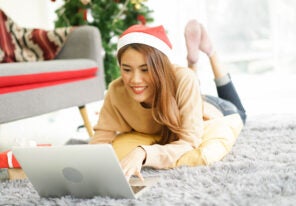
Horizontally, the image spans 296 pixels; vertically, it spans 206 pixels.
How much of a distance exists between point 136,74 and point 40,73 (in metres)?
0.80

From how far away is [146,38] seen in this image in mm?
1280

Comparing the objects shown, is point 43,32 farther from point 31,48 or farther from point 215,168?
point 215,168

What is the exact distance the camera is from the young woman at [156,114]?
4.00 ft

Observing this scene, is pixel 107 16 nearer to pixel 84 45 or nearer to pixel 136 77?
pixel 84 45

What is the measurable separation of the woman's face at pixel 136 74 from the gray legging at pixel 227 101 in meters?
0.54

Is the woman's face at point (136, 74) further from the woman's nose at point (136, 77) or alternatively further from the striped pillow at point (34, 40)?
the striped pillow at point (34, 40)

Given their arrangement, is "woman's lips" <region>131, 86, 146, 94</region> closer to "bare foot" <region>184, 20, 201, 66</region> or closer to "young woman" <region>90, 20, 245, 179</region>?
"young woman" <region>90, 20, 245, 179</region>

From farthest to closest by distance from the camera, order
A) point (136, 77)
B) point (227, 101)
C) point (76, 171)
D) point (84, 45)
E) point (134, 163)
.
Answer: point (84, 45), point (227, 101), point (136, 77), point (134, 163), point (76, 171)

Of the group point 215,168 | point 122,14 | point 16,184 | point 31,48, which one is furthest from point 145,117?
point 122,14

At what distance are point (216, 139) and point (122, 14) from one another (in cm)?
200

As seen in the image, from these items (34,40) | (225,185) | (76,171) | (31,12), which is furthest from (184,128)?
(31,12)

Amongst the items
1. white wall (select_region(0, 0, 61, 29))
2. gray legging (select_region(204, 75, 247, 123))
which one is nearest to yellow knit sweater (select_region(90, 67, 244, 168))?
gray legging (select_region(204, 75, 247, 123))

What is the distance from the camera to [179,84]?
4.36 ft

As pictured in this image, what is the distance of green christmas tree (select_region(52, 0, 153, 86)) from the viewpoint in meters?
3.03
